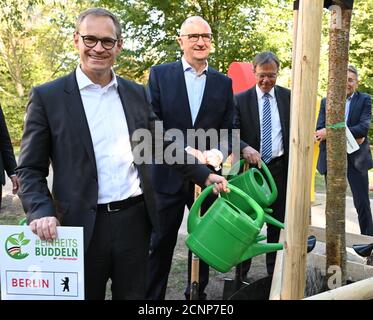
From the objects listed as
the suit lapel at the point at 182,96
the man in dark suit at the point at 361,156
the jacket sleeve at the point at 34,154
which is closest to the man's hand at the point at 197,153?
the suit lapel at the point at 182,96

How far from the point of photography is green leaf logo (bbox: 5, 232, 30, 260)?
1.78 metres

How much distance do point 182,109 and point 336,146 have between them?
1.05 meters

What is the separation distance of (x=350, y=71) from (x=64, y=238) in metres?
3.83

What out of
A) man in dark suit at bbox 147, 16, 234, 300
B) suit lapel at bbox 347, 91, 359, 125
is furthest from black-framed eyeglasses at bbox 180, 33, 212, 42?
suit lapel at bbox 347, 91, 359, 125

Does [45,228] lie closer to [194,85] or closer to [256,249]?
[256,249]

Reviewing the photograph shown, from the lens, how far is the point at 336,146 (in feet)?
8.85

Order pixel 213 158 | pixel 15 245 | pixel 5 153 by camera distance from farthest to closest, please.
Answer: pixel 5 153 < pixel 213 158 < pixel 15 245

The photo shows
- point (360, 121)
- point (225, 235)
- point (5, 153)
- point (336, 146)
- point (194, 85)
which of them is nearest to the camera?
point (225, 235)

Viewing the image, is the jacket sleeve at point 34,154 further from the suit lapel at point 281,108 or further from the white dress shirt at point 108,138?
the suit lapel at point 281,108

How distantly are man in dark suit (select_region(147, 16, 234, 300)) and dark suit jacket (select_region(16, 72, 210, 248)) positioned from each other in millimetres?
1145

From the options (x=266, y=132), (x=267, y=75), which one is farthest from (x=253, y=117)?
(x=267, y=75)

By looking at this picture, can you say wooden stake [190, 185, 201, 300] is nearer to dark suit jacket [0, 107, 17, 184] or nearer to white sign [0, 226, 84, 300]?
white sign [0, 226, 84, 300]

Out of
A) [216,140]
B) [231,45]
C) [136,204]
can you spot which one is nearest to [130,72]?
[231,45]
